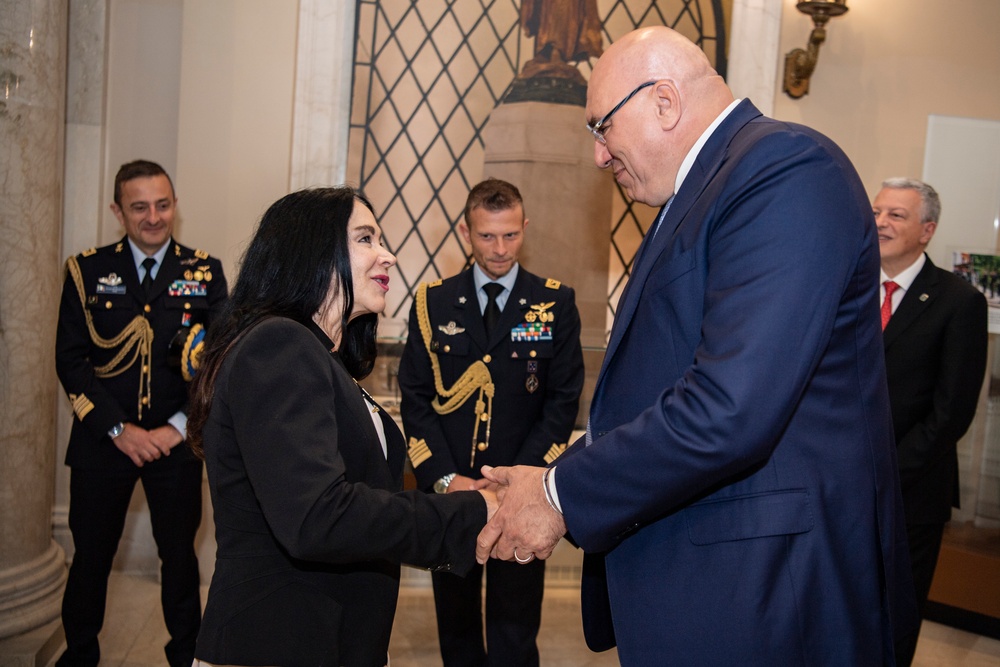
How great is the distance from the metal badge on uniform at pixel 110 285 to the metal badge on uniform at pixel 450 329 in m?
1.22

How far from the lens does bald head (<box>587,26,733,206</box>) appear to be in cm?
177

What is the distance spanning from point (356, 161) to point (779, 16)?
87.2 inches

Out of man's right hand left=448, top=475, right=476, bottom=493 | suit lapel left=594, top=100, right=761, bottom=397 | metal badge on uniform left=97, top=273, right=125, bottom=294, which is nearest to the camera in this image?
suit lapel left=594, top=100, right=761, bottom=397

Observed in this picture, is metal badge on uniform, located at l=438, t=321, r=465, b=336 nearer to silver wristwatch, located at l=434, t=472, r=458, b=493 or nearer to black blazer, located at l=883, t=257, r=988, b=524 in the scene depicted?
silver wristwatch, located at l=434, t=472, r=458, b=493

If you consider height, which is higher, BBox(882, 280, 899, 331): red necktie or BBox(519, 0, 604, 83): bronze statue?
BBox(519, 0, 604, 83): bronze statue

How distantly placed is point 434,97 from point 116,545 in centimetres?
257

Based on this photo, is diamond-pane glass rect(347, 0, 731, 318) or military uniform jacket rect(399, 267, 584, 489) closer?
military uniform jacket rect(399, 267, 584, 489)

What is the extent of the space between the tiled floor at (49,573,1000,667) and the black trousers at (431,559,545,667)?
0.58 meters

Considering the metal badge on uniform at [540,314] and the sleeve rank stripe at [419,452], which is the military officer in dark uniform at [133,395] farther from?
the metal badge on uniform at [540,314]

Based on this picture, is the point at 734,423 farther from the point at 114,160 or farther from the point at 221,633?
the point at 114,160

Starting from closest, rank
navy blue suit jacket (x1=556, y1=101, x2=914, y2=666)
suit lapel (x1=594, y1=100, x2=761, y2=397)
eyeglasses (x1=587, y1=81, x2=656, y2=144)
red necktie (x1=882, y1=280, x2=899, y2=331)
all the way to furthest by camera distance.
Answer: navy blue suit jacket (x1=556, y1=101, x2=914, y2=666), suit lapel (x1=594, y1=100, x2=761, y2=397), eyeglasses (x1=587, y1=81, x2=656, y2=144), red necktie (x1=882, y1=280, x2=899, y2=331)

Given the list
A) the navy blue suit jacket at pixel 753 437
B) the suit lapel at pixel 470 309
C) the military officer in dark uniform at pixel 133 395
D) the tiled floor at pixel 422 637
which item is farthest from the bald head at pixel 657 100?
the tiled floor at pixel 422 637

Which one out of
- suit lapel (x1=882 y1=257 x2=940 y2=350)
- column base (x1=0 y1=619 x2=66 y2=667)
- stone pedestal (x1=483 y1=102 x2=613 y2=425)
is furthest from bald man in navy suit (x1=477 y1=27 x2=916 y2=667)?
stone pedestal (x1=483 y1=102 x2=613 y2=425)

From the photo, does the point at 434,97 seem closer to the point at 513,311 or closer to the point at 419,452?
the point at 513,311
